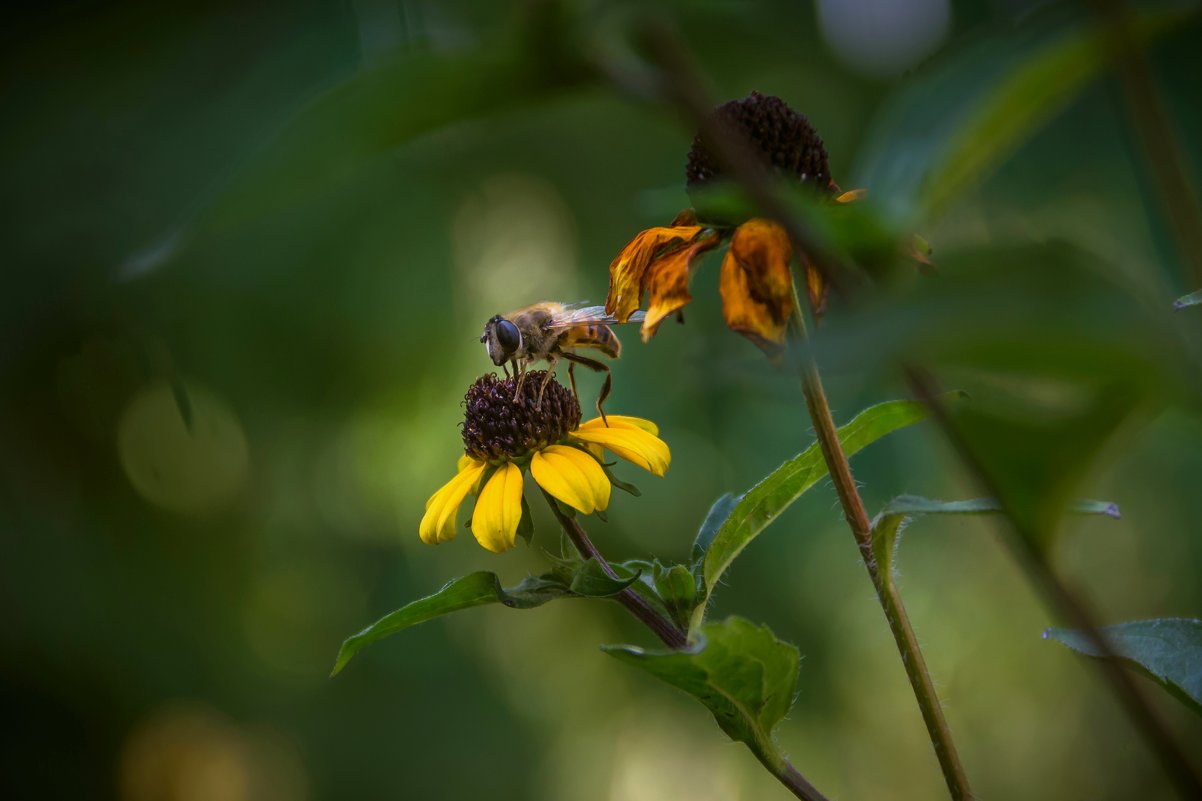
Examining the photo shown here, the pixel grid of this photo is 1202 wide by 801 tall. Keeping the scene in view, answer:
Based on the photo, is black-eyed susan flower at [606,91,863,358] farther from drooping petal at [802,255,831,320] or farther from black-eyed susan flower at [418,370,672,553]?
black-eyed susan flower at [418,370,672,553]

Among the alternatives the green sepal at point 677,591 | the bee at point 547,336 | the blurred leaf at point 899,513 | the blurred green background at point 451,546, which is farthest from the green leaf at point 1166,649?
the blurred green background at point 451,546

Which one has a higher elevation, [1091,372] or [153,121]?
[153,121]

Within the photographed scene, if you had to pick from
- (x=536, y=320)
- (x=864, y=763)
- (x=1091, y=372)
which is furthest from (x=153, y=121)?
(x=864, y=763)

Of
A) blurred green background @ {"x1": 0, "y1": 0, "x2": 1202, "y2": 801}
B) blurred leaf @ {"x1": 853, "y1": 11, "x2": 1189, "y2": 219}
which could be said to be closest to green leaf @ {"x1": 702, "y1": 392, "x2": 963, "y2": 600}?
blurred leaf @ {"x1": 853, "y1": 11, "x2": 1189, "y2": 219}

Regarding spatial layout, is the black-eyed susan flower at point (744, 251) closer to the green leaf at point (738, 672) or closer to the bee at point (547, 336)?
the green leaf at point (738, 672)

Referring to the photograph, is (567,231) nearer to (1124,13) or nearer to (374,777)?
(374,777)

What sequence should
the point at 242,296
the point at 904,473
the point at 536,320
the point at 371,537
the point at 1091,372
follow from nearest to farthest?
the point at 1091,372
the point at 536,320
the point at 904,473
the point at 242,296
the point at 371,537
